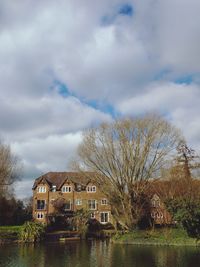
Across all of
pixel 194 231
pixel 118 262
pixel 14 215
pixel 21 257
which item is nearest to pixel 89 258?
pixel 118 262

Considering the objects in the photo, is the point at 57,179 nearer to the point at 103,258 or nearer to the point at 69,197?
the point at 69,197

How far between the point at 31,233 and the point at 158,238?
16344 mm

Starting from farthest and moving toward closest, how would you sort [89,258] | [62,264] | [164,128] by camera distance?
[164,128] < [89,258] < [62,264]

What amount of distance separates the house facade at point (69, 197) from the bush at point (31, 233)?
1648 centimetres

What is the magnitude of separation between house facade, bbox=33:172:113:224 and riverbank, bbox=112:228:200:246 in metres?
19.1

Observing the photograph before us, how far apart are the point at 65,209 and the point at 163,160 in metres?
24.7

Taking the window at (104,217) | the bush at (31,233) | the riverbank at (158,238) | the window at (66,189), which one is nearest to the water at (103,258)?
the riverbank at (158,238)

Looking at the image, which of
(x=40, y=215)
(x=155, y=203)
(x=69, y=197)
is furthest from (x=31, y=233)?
(x=155, y=203)

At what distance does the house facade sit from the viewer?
200 ft

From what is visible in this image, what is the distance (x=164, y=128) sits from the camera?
44094 millimetres

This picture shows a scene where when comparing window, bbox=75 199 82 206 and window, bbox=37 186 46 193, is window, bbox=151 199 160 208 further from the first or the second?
window, bbox=37 186 46 193

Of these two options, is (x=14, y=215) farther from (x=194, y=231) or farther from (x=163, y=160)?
(x=194, y=231)

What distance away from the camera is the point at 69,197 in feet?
205

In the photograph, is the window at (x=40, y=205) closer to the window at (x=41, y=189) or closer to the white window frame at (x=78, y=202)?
the window at (x=41, y=189)
